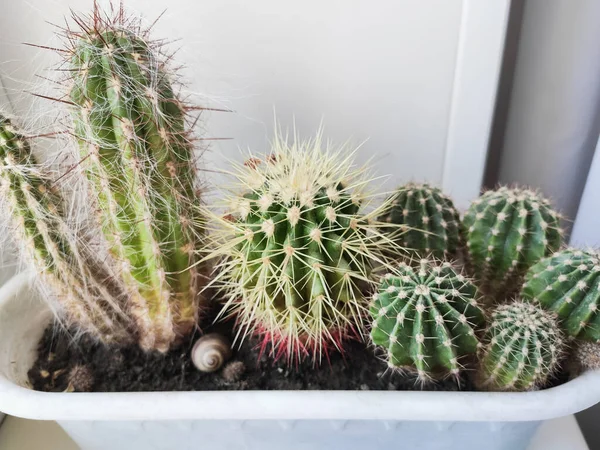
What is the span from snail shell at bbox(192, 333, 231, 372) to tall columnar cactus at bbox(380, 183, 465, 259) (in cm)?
28

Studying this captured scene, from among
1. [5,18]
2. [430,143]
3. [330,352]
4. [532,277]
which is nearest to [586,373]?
[532,277]

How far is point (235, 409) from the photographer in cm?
56

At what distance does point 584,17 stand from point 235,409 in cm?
75

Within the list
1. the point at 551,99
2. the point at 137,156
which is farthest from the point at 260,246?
the point at 551,99

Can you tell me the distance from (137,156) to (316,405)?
33 centimetres

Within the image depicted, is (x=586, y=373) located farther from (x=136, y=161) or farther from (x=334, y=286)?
(x=136, y=161)

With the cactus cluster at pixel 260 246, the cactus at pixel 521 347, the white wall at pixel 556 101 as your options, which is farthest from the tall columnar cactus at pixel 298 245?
the white wall at pixel 556 101

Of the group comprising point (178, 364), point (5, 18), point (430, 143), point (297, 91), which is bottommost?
point (178, 364)

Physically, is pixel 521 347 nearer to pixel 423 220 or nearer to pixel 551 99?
pixel 423 220

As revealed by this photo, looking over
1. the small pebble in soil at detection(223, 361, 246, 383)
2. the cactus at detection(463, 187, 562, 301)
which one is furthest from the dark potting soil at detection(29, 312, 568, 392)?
the cactus at detection(463, 187, 562, 301)

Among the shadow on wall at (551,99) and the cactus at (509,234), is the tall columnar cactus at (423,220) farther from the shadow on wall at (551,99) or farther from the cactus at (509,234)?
the shadow on wall at (551,99)

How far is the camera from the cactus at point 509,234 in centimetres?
65

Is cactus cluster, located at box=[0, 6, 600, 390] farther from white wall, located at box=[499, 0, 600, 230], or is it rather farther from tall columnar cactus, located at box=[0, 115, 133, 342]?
white wall, located at box=[499, 0, 600, 230]

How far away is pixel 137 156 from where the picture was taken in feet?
1.74
